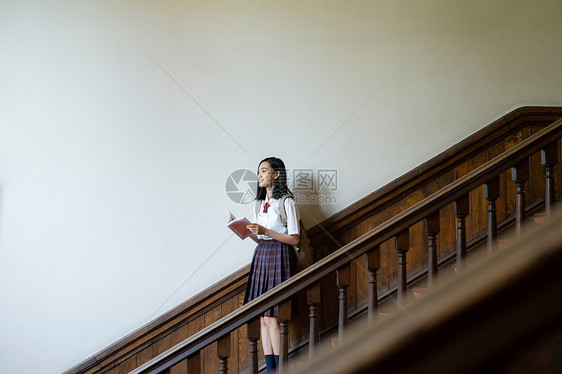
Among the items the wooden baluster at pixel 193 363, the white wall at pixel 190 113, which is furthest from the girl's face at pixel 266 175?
the wooden baluster at pixel 193 363

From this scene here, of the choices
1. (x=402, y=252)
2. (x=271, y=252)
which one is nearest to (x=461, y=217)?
(x=402, y=252)

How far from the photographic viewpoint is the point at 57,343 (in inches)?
118

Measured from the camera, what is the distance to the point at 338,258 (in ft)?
6.15

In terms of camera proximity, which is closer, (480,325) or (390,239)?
(480,325)

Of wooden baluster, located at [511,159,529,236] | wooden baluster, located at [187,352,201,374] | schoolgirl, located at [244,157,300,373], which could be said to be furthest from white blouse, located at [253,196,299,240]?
wooden baluster, located at [511,159,529,236]

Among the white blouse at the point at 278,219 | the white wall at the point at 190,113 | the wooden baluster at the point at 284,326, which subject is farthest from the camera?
the white wall at the point at 190,113

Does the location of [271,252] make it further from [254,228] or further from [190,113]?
[190,113]

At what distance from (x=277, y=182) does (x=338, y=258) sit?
1.08 meters

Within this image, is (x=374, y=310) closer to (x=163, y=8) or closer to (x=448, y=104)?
(x=448, y=104)

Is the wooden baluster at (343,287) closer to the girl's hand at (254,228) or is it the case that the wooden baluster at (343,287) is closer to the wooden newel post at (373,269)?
the wooden newel post at (373,269)

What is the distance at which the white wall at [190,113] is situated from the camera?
3049mm

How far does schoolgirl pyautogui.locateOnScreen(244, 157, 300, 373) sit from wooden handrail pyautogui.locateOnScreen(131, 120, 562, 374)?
72 cm

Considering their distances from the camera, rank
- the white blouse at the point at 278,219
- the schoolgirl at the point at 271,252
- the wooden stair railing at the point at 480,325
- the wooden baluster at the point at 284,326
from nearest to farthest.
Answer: the wooden stair railing at the point at 480,325, the wooden baluster at the point at 284,326, the schoolgirl at the point at 271,252, the white blouse at the point at 278,219

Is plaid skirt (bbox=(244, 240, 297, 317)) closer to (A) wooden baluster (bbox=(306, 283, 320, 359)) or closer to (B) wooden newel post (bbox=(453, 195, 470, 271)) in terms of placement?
(A) wooden baluster (bbox=(306, 283, 320, 359))
